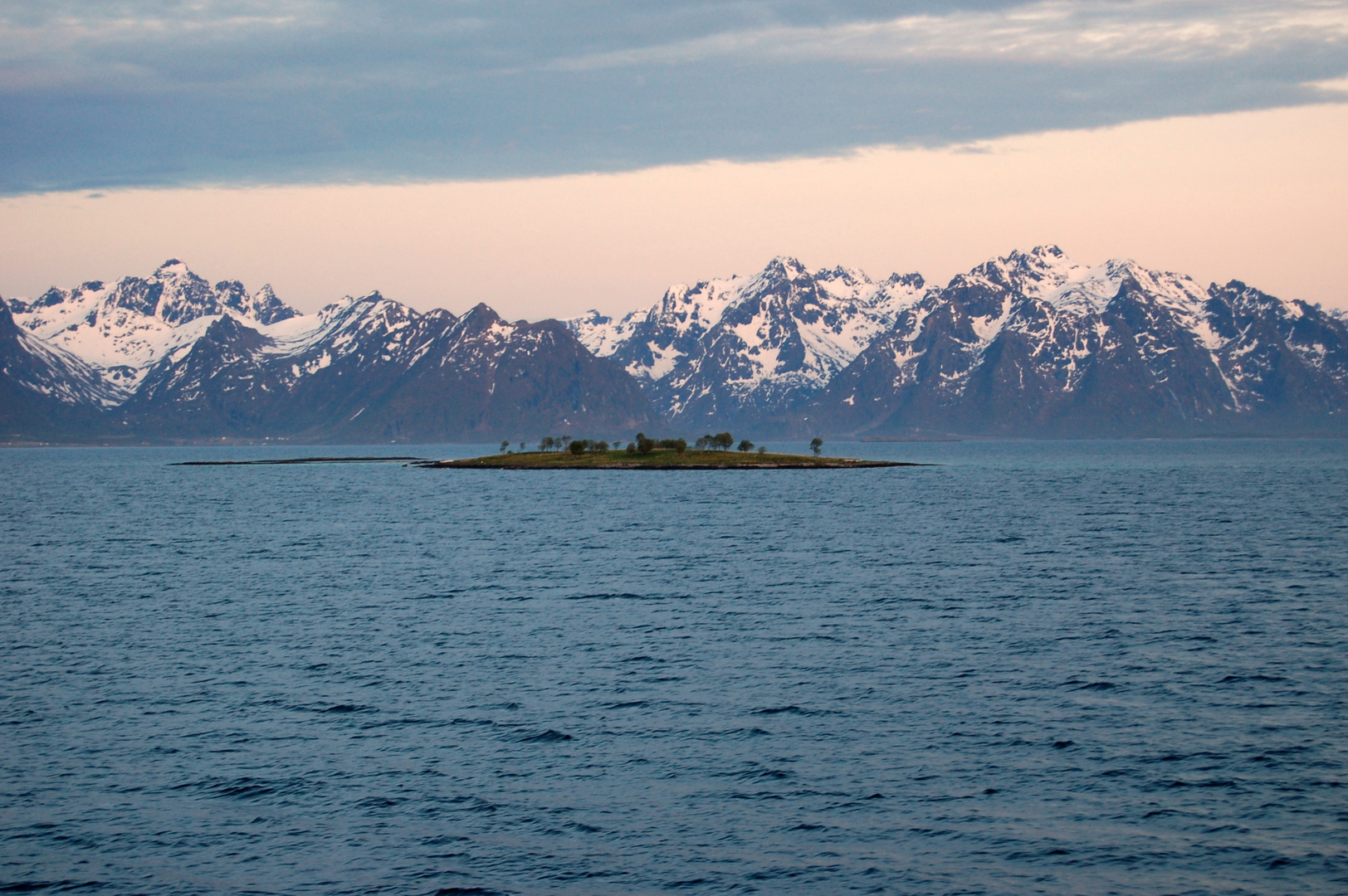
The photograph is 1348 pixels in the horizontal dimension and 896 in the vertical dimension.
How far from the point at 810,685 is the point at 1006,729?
1035 centimetres

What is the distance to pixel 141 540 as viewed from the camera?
427 ft

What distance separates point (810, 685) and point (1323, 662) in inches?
947

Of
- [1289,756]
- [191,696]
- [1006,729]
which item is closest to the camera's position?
[1289,756]

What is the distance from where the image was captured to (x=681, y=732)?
45.4 m

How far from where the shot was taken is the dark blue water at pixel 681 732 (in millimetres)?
32781

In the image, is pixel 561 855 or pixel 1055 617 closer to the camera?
pixel 561 855

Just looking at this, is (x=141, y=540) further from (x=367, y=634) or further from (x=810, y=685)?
(x=810, y=685)

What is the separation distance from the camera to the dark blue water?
32.8m

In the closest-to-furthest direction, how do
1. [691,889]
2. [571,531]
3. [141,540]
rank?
[691,889]
[141,540]
[571,531]

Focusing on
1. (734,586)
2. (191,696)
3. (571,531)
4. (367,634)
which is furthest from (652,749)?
(571,531)

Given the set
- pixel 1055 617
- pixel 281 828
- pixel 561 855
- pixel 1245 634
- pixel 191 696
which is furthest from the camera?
pixel 1055 617

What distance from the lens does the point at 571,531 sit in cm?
14025

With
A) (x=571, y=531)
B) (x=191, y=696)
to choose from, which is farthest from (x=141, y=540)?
(x=191, y=696)

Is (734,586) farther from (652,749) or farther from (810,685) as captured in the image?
(652,749)
